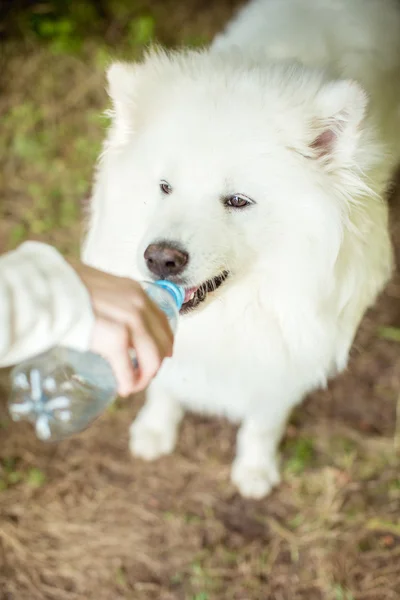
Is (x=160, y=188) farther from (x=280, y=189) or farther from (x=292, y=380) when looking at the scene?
(x=292, y=380)

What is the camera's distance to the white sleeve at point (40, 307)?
45.5 inches

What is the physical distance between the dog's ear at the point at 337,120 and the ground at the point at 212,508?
1.52 metres

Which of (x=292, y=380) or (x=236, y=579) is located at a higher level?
(x=292, y=380)

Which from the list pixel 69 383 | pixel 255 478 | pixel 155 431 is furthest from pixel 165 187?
pixel 255 478

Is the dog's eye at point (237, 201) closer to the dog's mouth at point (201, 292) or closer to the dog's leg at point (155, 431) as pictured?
the dog's mouth at point (201, 292)

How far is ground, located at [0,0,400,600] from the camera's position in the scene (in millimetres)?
2471

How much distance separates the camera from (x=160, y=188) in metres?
1.78

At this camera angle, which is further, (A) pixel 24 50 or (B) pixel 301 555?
(A) pixel 24 50

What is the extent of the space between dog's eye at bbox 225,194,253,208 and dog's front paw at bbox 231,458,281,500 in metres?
1.32

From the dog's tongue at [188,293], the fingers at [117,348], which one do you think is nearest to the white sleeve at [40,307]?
the fingers at [117,348]

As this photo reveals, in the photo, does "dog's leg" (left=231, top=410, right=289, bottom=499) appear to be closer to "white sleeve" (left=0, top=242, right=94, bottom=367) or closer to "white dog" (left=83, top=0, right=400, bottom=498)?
"white dog" (left=83, top=0, right=400, bottom=498)

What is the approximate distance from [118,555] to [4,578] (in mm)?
446

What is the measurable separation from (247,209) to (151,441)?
4.40 ft

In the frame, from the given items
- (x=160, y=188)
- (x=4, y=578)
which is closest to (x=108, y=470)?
(x=4, y=578)
